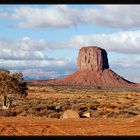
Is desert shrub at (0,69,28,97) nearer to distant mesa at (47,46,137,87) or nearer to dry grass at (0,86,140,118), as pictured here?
dry grass at (0,86,140,118)

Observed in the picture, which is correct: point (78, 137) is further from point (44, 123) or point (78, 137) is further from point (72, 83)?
point (72, 83)

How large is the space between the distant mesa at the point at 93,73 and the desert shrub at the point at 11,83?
121174mm

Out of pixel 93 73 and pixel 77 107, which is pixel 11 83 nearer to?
pixel 77 107

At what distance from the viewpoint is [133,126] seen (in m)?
17.1

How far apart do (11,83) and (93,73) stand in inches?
5037

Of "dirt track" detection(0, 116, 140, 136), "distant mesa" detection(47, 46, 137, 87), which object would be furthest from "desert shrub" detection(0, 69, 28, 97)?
"distant mesa" detection(47, 46, 137, 87)

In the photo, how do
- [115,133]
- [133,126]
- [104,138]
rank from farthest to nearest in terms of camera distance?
[133,126], [115,133], [104,138]

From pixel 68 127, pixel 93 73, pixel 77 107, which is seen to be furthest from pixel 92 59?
pixel 68 127

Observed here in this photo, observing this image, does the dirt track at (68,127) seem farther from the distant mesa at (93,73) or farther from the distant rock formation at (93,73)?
the distant mesa at (93,73)

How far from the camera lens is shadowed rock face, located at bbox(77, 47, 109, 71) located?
15488 centimetres

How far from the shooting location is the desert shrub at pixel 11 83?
25703 mm
